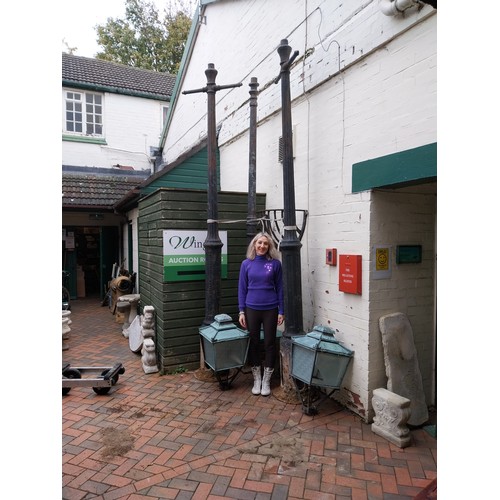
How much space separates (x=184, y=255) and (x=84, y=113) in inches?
376

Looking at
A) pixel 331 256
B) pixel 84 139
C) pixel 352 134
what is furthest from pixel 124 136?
pixel 331 256

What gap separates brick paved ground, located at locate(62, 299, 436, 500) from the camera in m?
2.67

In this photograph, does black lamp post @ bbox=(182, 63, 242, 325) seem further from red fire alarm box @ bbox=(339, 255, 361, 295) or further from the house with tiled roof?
the house with tiled roof

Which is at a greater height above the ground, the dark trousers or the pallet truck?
the dark trousers

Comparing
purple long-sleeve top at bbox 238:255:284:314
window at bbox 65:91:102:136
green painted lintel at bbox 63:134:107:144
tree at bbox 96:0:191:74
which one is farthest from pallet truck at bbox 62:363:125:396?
tree at bbox 96:0:191:74

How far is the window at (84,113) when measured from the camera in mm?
11852

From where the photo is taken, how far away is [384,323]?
354 centimetres

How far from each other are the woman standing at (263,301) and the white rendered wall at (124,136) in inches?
382

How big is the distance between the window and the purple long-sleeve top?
33.6 ft

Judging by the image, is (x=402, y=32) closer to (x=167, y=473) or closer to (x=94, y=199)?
(x=167, y=473)

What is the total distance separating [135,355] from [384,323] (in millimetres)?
3950

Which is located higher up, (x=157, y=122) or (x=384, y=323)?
(x=157, y=122)

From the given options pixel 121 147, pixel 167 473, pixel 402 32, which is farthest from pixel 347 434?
pixel 121 147

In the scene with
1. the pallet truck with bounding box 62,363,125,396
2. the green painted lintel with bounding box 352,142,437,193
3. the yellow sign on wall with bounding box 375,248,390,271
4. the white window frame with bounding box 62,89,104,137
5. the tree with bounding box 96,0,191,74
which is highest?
the tree with bounding box 96,0,191,74
